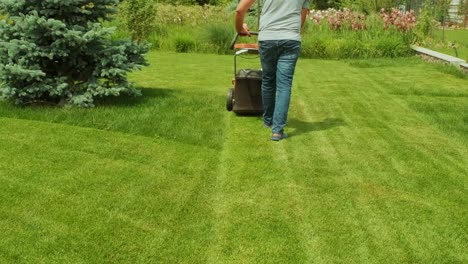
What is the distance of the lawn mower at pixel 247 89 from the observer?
5941mm

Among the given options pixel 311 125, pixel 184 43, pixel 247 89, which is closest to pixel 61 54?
pixel 247 89

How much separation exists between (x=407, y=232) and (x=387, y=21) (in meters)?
12.0

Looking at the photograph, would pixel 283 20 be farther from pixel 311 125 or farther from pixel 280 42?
pixel 311 125

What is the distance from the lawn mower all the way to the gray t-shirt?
636 millimetres

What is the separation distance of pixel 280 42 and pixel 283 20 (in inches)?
8.3

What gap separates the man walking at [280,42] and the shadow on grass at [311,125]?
14.9 inches

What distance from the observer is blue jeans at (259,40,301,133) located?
5211 mm

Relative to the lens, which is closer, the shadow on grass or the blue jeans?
the blue jeans

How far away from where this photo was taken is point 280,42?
5176 mm

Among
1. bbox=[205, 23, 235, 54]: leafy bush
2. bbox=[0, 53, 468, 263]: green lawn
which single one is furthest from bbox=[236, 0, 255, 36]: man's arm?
bbox=[205, 23, 235, 54]: leafy bush

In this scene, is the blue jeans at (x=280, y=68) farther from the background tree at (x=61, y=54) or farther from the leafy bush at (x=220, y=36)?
the leafy bush at (x=220, y=36)

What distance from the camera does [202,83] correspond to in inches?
341

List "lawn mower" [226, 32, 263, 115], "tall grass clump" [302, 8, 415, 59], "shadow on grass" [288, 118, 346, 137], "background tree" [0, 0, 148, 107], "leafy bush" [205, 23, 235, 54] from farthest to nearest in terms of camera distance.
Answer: "leafy bush" [205, 23, 235, 54], "tall grass clump" [302, 8, 415, 59], "lawn mower" [226, 32, 263, 115], "background tree" [0, 0, 148, 107], "shadow on grass" [288, 118, 346, 137]

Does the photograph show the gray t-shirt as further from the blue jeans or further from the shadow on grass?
the shadow on grass
